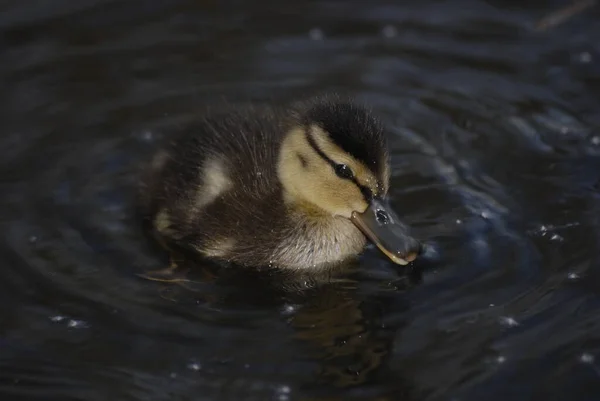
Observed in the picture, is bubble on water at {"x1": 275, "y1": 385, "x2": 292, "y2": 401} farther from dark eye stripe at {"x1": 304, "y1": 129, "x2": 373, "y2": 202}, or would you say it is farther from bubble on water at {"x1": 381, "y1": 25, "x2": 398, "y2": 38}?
bubble on water at {"x1": 381, "y1": 25, "x2": 398, "y2": 38}

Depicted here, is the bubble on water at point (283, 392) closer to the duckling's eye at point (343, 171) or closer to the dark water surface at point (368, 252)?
the dark water surface at point (368, 252)

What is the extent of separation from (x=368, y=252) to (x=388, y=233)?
15.8 inches

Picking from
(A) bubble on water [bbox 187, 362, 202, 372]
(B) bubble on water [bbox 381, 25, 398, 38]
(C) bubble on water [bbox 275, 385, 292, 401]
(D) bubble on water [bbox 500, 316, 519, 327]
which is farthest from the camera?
(B) bubble on water [bbox 381, 25, 398, 38]

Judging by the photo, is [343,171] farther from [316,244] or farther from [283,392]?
[283,392]

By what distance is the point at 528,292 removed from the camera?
4363 millimetres

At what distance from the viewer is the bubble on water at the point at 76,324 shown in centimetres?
423

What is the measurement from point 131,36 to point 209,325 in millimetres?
2476

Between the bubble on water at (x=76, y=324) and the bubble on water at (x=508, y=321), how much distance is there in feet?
5.01

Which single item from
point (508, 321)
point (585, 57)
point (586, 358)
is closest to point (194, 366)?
point (508, 321)

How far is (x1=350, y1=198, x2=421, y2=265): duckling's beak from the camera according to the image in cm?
434

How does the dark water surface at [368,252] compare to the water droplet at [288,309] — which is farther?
the water droplet at [288,309]

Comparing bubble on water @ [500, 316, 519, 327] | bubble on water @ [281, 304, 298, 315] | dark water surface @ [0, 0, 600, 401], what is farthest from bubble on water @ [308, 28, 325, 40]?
bubble on water @ [500, 316, 519, 327]

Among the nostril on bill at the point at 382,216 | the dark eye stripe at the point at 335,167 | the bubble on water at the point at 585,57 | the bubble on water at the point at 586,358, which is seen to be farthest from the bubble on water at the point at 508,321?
the bubble on water at the point at 585,57

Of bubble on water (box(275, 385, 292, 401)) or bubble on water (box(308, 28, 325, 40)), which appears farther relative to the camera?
bubble on water (box(308, 28, 325, 40))
